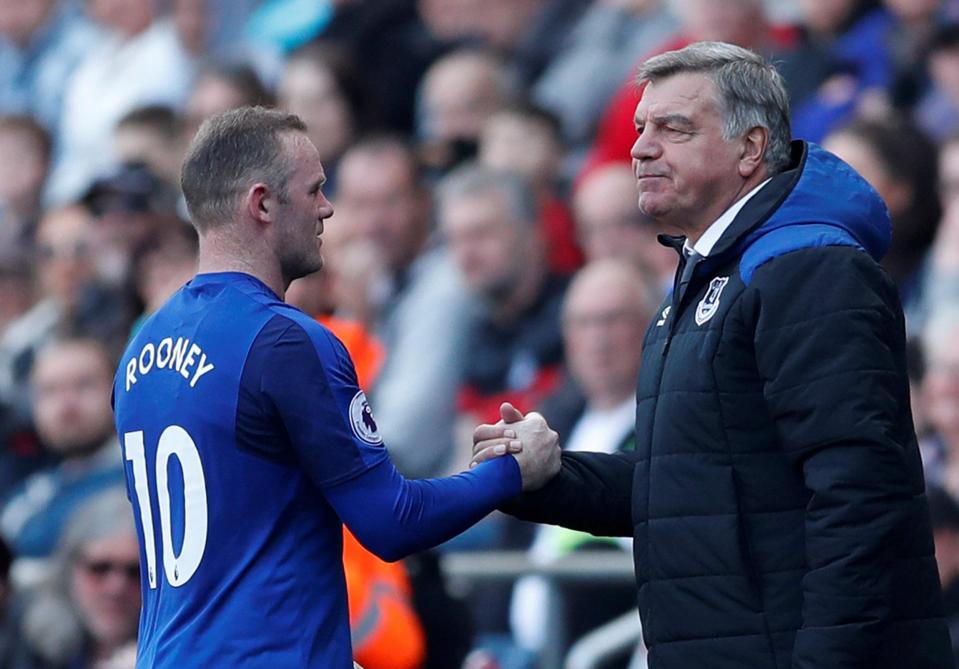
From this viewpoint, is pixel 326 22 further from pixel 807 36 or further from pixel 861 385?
pixel 861 385

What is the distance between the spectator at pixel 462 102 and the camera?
9.88 meters

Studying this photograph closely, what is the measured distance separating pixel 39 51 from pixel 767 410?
10.9 metres

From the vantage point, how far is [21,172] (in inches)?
481

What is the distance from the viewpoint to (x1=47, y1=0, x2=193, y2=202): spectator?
1241cm

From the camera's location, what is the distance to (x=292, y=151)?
4.23 metres

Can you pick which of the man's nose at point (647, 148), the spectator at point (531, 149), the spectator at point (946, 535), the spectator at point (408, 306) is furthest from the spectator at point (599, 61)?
the man's nose at point (647, 148)

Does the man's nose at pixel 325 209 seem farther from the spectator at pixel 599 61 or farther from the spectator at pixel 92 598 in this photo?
the spectator at pixel 599 61

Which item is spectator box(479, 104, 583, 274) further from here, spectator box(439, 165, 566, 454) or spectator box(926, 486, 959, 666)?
spectator box(926, 486, 959, 666)

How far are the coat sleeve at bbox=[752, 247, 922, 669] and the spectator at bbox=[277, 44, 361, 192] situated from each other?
6719 mm

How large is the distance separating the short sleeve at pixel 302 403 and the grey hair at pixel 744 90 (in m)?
0.97

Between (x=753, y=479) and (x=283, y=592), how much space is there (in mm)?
974

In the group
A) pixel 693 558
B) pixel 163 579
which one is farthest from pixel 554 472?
pixel 163 579

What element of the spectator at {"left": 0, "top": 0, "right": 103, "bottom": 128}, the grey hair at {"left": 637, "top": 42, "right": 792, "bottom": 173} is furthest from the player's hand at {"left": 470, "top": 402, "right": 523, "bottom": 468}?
the spectator at {"left": 0, "top": 0, "right": 103, "bottom": 128}

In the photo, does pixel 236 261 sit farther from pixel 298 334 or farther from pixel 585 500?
pixel 585 500
